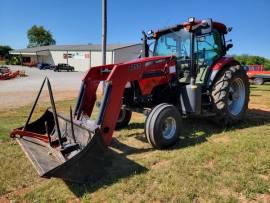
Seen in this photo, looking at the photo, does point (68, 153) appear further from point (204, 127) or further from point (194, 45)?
point (204, 127)

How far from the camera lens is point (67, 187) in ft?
13.2

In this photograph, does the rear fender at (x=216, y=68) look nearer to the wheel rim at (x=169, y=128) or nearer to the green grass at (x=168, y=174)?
the green grass at (x=168, y=174)

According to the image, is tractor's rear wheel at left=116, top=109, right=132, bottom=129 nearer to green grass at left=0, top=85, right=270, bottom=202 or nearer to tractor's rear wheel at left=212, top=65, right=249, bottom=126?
green grass at left=0, top=85, right=270, bottom=202

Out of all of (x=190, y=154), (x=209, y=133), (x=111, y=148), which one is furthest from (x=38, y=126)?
(x=209, y=133)

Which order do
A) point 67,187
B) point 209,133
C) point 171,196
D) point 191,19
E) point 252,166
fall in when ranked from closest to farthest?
point 171,196
point 67,187
point 252,166
point 191,19
point 209,133

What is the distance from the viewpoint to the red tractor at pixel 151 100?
4234 millimetres

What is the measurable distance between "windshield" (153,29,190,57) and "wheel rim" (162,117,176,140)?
1810mm

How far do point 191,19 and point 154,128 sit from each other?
2.48 metres

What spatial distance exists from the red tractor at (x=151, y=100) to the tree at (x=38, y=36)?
86237 mm

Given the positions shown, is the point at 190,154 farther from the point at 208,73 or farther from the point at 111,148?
the point at 208,73

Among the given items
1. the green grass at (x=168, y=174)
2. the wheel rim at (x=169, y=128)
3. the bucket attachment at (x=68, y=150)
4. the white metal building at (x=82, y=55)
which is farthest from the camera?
the white metal building at (x=82, y=55)

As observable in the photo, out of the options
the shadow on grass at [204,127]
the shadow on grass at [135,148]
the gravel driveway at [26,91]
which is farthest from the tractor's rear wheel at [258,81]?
the shadow on grass at [204,127]

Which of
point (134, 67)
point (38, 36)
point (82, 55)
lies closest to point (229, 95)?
point (134, 67)

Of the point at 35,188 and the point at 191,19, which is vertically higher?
the point at 191,19
